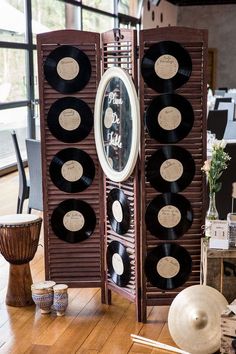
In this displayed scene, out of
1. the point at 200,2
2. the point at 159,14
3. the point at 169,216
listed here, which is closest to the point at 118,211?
the point at 169,216

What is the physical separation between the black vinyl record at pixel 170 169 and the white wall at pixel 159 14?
12277 millimetres

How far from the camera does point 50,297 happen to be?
340 cm

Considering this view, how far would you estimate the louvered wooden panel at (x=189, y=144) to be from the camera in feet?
10.2

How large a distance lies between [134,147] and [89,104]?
0.49 m

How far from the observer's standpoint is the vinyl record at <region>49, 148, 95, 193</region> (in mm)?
3479

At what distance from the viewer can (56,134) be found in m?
3.45

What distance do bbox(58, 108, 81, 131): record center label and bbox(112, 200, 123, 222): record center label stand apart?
527 mm

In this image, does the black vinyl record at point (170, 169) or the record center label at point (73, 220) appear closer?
the black vinyl record at point (170, 169)

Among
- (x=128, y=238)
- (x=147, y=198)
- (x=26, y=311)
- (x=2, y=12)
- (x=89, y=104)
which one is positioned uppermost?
(x=2, y=12)

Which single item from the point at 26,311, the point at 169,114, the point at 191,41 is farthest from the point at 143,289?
the point at 191,41

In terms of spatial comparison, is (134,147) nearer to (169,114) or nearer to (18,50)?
(169,114)

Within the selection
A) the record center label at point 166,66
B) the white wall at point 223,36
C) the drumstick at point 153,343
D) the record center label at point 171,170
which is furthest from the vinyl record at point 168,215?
the white wall at point 223,36

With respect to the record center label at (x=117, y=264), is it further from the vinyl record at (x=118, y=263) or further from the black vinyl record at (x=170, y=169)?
the black vinyl record at (x=170, y=169)

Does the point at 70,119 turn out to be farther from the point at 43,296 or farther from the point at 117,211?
the point at 43,296
